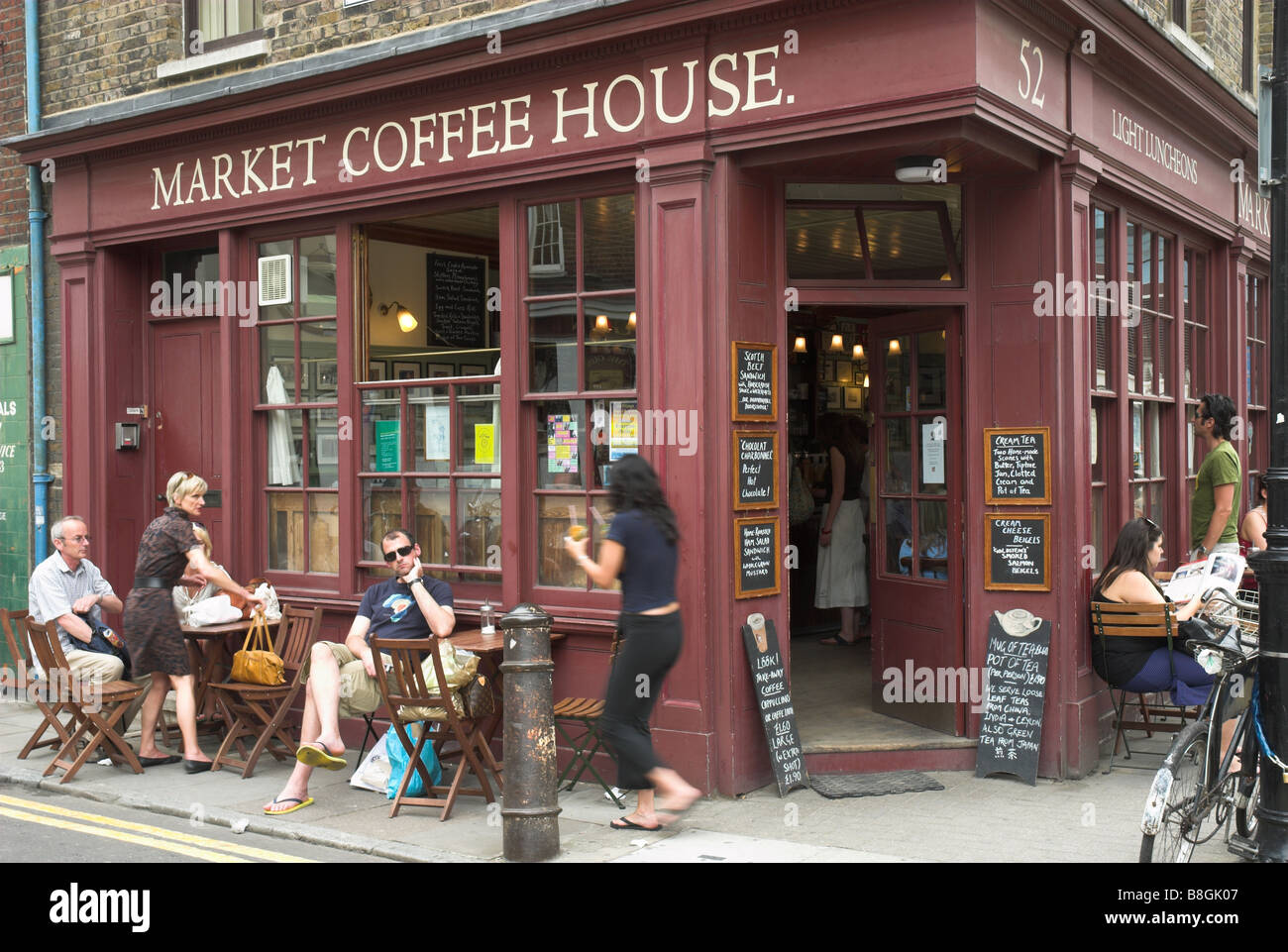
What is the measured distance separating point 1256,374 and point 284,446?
8.97 m

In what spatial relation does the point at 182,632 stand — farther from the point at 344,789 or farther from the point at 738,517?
the point at 738,517

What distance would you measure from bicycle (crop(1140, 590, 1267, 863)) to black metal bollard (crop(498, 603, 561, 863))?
101 inches

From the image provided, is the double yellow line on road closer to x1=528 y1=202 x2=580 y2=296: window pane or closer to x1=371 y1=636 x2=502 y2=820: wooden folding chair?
x1=371 y1=636 x2=502 y2=820: wooden folding chair

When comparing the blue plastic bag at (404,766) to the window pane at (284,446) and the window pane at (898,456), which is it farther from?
the window pane at (898,456)

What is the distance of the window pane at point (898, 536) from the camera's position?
333 inches

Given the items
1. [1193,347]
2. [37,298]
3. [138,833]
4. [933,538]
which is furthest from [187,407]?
[1193,347]

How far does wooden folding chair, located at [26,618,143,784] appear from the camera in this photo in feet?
26.9

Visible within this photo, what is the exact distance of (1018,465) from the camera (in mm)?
7676

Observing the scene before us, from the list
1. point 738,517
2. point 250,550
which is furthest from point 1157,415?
point 250,550

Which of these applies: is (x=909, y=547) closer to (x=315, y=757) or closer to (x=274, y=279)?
(x=315, y=757)

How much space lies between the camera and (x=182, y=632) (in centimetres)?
857

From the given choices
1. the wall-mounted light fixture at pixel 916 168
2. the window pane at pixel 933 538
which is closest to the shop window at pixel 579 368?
the wall-mounted light fixture at pixel 916 168

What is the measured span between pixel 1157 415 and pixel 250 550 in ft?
22.2

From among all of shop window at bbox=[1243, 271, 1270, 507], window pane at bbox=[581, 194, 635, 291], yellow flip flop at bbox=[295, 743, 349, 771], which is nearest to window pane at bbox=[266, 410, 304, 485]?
window pane at bbox=[581, 194, 635, 291]
